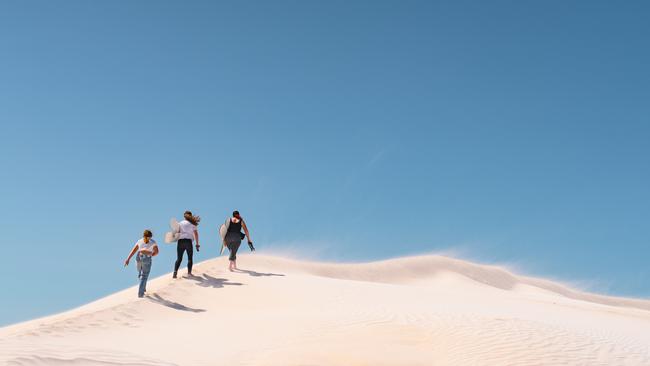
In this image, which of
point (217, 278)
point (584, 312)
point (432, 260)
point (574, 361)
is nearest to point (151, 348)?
point (217, 278)

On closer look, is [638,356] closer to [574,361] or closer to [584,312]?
[574,361]

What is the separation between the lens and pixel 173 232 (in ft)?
52.3

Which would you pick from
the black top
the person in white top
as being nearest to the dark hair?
the person in white top

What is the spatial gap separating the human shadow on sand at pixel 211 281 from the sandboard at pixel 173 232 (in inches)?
63.5

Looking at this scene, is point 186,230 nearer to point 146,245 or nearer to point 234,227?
point 146,245

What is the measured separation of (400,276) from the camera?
38312mm

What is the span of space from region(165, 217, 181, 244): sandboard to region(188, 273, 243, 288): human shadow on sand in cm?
161

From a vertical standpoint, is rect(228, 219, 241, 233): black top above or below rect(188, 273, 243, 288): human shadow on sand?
above

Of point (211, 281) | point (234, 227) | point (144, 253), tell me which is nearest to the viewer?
point (144, 253)

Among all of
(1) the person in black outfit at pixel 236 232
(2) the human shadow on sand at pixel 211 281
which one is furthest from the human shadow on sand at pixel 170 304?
(1) the person in black outfit at pixel 236 232

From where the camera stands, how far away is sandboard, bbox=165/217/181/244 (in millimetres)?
15789

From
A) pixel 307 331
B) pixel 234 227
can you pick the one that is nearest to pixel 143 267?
pixel 234 227

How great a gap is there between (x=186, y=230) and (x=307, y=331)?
5697mm

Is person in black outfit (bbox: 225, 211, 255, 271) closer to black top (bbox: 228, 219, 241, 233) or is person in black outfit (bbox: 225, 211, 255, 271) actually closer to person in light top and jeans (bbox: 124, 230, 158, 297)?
black top (bbox: 228, 219, 241, 233)
